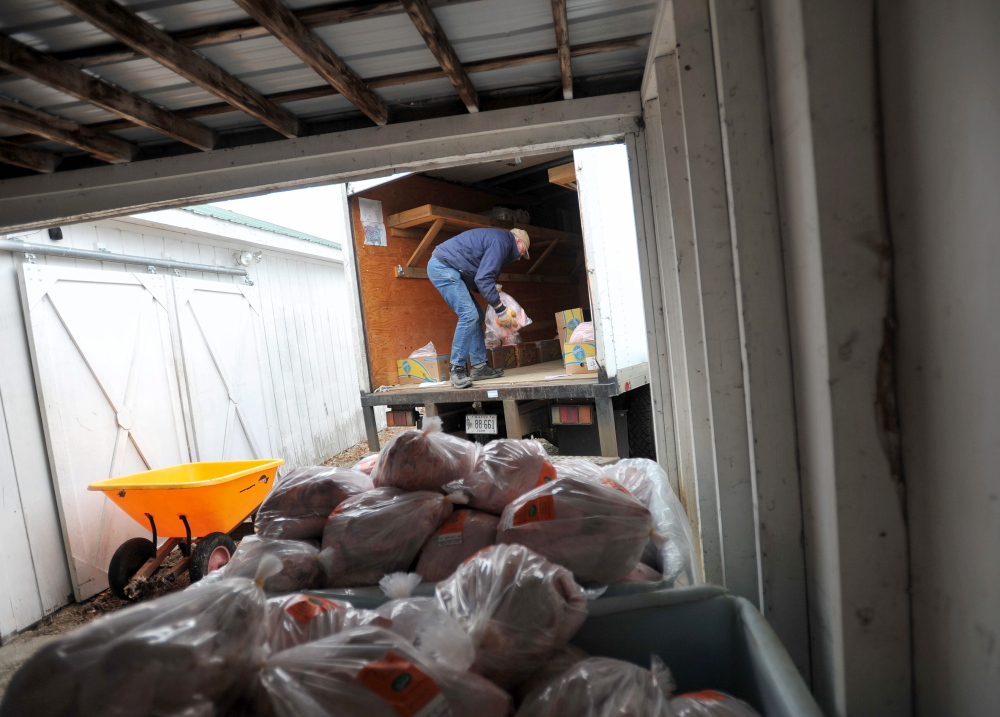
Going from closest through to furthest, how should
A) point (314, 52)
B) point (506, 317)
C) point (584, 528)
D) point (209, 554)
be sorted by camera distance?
point (584, 528) < point (314, 52) < point (209, 554) < point (506, 317)

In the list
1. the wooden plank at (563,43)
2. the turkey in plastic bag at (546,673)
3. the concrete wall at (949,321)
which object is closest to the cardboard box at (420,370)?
the wooden plank at (563,43)

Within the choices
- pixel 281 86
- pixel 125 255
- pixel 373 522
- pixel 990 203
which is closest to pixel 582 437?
pixel 373 522

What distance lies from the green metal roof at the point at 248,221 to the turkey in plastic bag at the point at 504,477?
5438mm

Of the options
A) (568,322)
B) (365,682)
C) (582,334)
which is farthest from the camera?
(568,322)

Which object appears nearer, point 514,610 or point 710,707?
point 710,707

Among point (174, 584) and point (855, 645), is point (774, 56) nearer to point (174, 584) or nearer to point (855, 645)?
point (855, 645)

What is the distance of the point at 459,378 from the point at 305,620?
3800 millimetres

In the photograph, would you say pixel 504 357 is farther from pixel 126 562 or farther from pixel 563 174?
pixel 126 562

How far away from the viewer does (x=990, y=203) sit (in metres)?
0.79

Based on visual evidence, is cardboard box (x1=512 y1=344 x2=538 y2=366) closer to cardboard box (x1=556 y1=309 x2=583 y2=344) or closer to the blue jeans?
the blue jeans

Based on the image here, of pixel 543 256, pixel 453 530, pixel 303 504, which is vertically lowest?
pixel 453 530

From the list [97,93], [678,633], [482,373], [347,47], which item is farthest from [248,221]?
[678,633]

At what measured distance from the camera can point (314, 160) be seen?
3145mm

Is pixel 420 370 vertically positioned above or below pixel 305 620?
above
